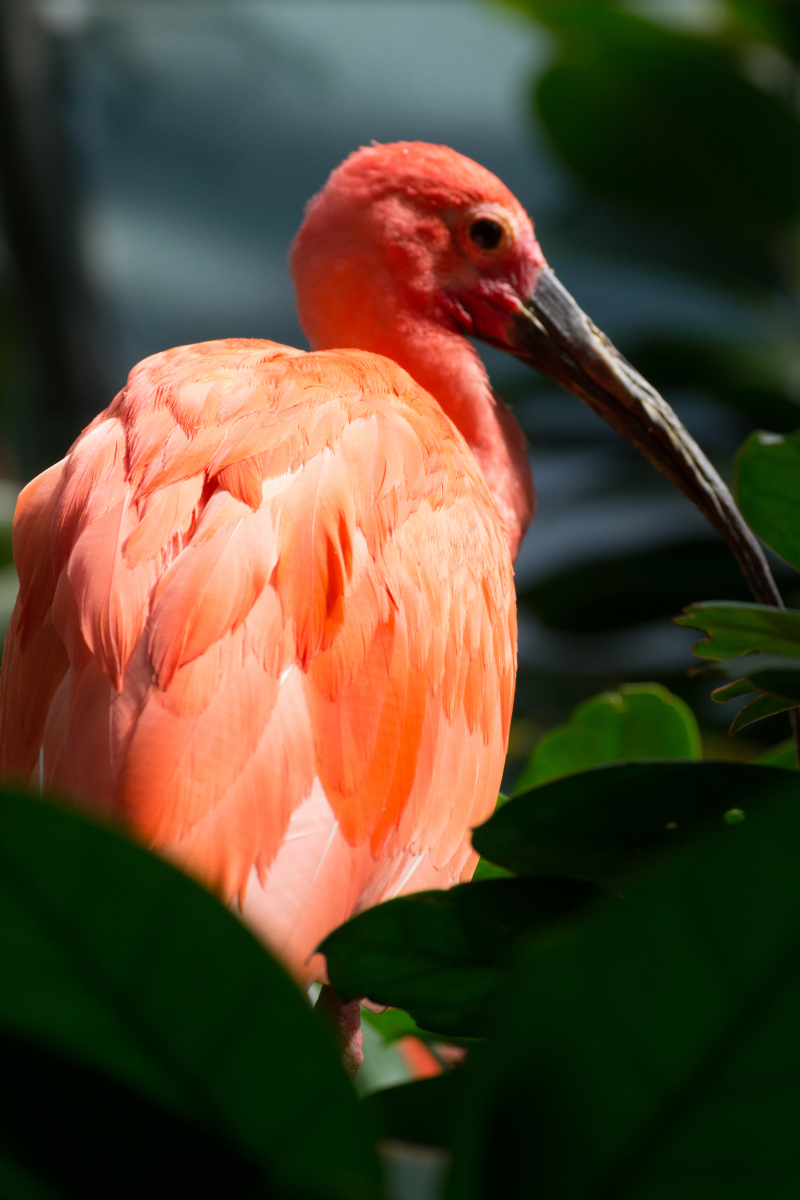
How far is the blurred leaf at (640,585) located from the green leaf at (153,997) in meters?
2.90

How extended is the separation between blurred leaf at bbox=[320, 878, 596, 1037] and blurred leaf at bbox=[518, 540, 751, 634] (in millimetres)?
2683

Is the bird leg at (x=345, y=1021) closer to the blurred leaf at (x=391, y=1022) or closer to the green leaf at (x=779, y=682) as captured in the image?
the blurred leaf at (x=391, y=1022)

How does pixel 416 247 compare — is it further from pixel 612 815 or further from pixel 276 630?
pixel 612 815

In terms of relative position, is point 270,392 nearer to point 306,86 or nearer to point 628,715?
point 628,715

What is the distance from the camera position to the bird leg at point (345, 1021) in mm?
968

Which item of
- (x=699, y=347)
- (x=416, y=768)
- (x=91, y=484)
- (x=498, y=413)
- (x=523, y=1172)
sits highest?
(x=523, y=1172)

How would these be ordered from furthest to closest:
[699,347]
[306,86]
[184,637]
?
[306,86], [699,347], [184,637]

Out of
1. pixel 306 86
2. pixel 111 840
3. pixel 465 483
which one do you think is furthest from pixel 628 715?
pixel 306 86

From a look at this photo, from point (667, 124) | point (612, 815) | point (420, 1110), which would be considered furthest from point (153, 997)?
point (667, 124)

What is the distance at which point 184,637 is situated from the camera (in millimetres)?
884

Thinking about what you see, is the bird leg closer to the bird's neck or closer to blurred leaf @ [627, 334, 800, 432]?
the bird's neck

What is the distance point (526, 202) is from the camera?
455 centimetres

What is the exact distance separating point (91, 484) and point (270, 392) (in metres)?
0.21

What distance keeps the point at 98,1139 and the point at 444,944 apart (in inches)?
9.0
